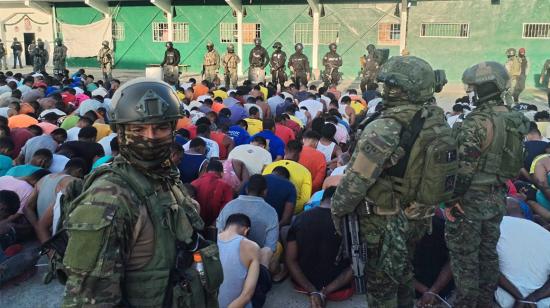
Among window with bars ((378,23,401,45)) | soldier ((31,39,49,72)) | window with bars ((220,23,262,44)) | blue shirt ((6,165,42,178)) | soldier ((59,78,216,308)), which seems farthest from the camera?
window with bars ((220,23,262,44))

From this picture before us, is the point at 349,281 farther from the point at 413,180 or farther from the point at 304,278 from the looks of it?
the point at 413,180

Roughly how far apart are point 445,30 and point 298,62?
6.30m

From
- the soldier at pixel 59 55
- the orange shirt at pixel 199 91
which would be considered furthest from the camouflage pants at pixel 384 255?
the soldier at pixel 59 55

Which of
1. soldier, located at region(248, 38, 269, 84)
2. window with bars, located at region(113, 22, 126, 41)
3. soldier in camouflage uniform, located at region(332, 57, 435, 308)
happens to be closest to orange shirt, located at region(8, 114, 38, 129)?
soldier in camouflage uniform, located at region(332, 57, 435, 308)

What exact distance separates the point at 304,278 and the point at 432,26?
15.2 meters

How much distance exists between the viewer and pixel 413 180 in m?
2.81

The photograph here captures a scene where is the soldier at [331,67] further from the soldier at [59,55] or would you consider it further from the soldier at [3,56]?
the soldier at [3,56]

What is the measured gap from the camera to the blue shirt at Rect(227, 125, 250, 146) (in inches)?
258

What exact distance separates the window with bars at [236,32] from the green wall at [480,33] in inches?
235

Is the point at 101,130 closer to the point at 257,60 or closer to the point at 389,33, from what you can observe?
the point at 257,60

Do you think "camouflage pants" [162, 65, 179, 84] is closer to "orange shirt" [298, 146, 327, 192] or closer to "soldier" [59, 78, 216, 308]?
"orange shirt" [298, 146, 327, 192]

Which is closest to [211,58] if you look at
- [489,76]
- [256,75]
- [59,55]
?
[256,75]

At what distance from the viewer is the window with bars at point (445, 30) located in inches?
656

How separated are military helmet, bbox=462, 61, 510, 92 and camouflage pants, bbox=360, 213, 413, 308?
1.31 meters
